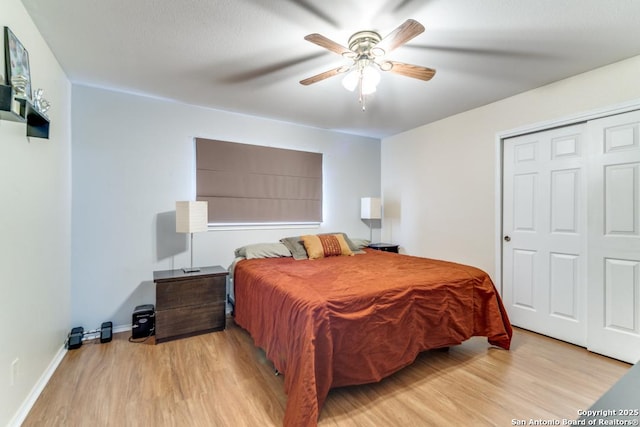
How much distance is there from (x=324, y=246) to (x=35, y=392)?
8.53 feet

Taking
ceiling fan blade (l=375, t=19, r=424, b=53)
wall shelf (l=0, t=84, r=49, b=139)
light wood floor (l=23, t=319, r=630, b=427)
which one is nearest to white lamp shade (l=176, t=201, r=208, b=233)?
light wood floor (l=23, t=319, r=630, b=427)

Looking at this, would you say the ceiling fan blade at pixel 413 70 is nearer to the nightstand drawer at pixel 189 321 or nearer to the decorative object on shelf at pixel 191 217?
the decorative object on shelf at pixel 191 217

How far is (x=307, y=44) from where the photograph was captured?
2135 millimetres

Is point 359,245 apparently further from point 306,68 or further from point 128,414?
point 128,414

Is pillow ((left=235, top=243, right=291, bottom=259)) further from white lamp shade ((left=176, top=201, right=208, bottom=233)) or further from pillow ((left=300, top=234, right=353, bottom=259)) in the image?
white lamp shade ((left=176, top=201, right=208, bottom=233))

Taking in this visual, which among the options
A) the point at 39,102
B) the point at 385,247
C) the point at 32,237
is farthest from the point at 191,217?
the point at 385,247

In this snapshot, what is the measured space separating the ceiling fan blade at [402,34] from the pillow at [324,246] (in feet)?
7.16

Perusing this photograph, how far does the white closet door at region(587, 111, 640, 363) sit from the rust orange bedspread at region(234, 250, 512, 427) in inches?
32.6

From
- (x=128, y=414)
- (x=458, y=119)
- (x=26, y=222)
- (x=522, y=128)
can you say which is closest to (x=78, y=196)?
(x=26, y=222)

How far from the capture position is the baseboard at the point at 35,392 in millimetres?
1629

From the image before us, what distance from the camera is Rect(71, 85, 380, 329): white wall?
2.83 m

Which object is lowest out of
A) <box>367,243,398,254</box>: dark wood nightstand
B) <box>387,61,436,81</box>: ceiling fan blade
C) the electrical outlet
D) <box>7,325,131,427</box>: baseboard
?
<box>7,325,131,427</box>: baseboard

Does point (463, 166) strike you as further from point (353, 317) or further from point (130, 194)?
point (130, 194)

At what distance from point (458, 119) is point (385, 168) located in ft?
4.54
